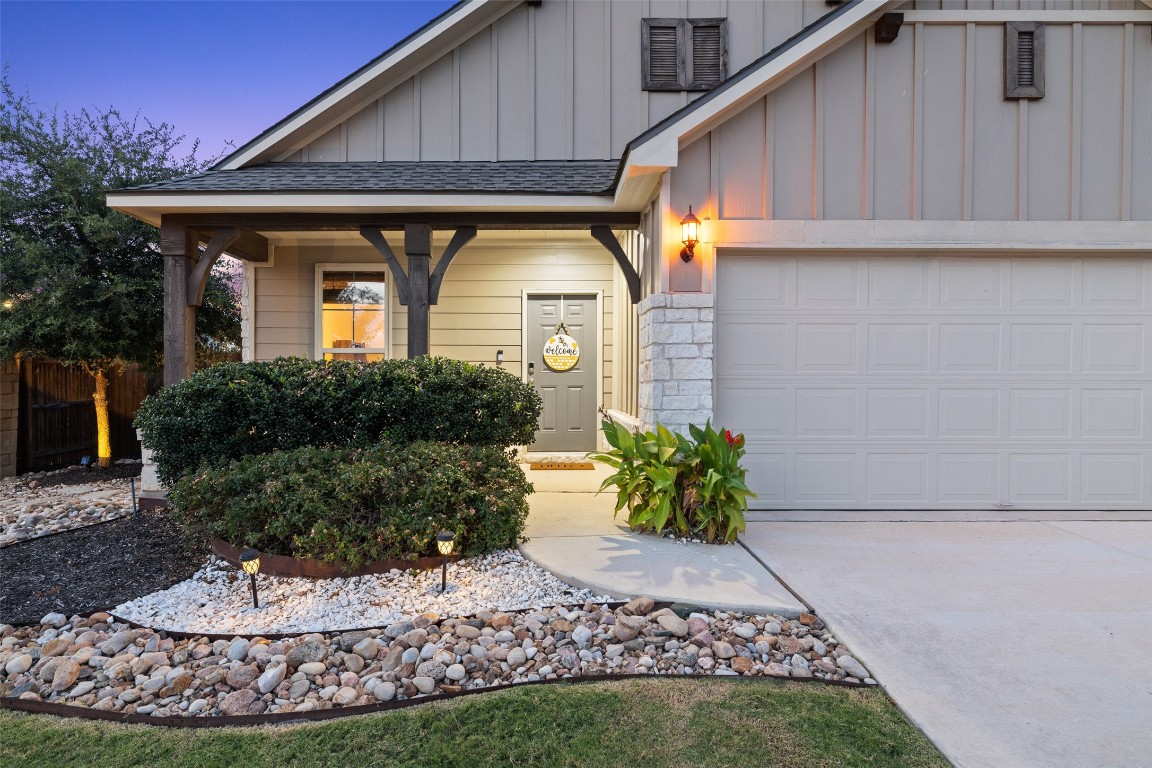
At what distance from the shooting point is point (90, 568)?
4.02 metres

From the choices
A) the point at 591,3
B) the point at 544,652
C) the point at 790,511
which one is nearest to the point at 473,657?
the point at 544,652

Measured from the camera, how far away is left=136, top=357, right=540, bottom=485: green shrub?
4664 mm

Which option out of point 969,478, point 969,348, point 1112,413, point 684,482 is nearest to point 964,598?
point 684,482

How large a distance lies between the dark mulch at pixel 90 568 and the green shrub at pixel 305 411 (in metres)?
0.54

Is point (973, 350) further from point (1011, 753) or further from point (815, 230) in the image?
point (1011, 753)

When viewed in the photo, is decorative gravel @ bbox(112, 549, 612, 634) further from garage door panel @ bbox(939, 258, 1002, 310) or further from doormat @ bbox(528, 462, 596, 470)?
garage door panel @ bbox(939, 258, 1002, 310)

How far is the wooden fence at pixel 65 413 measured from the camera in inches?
313

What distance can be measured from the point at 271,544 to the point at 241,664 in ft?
3.84

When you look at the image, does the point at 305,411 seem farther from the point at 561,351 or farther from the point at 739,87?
the point at 739,87

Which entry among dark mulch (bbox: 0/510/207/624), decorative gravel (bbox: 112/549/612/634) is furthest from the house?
dark mulch (bbox: 0/510/207/624)

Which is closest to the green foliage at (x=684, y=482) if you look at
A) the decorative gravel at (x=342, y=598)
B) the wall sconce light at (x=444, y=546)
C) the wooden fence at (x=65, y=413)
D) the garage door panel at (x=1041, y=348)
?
the decorative gravel at (x=342, y=598)

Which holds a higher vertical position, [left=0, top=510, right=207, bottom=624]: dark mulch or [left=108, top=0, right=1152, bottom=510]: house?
[left=108, top=0, right=1152, bottom=510]: house

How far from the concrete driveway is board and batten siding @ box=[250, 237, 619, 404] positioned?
13.3 ft

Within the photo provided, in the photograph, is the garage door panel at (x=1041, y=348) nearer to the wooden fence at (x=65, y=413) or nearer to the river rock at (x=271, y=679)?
the river rock at (x=271, y=679)
